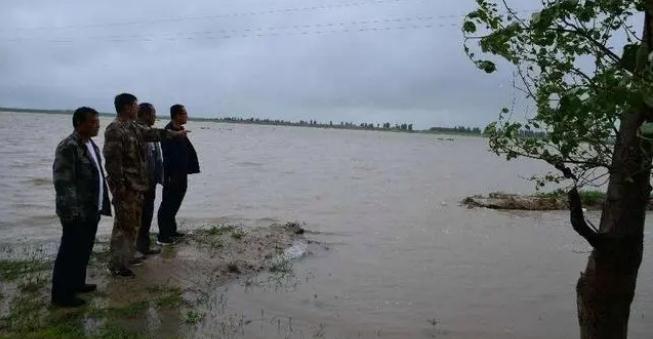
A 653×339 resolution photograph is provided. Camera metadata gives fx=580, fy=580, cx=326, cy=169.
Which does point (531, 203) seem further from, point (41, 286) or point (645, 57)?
point (645, 57)

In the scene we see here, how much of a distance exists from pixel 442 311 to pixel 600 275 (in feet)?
12.1

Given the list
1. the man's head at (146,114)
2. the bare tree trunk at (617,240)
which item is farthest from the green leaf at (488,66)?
the man's head at (146,114)

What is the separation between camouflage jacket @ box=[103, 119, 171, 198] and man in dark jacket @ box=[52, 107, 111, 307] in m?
0.66

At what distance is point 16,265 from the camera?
7816 mm

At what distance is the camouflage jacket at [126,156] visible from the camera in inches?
274

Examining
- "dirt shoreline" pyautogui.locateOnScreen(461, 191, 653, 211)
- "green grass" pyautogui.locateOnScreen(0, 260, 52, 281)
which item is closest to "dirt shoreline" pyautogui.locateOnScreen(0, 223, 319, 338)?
"green grass" pyautogui.locateOnScreen(0, 260, 52, 281)

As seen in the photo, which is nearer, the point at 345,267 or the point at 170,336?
the point at 170,336

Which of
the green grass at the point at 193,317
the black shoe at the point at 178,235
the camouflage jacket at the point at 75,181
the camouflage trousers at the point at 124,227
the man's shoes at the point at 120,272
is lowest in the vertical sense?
the green grass at the point at 193,317

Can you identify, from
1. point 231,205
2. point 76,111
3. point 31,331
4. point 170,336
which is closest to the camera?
point 31,331

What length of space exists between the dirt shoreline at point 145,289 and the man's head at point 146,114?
76.7 inches

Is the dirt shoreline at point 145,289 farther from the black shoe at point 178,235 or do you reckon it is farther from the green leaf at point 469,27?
the green leaf at point 469,27

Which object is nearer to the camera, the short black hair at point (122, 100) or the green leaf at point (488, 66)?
the green leaf at point (488, 66)

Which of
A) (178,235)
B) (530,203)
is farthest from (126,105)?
(530,203)

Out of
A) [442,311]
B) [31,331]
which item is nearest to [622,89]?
[31,331]
